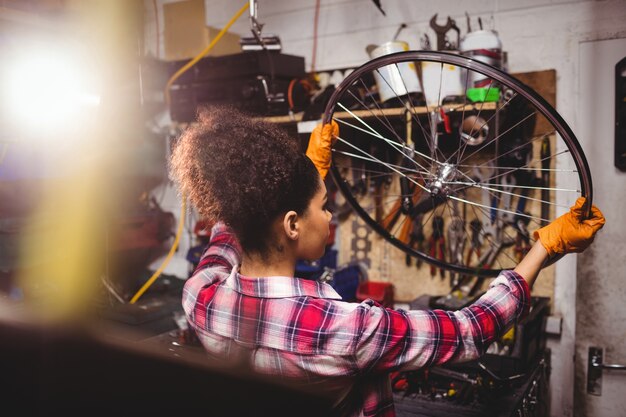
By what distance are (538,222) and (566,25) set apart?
76 cm

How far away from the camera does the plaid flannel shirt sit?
102 cm

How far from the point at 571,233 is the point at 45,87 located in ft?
7.13

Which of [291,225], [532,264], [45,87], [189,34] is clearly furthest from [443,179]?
[189,34]

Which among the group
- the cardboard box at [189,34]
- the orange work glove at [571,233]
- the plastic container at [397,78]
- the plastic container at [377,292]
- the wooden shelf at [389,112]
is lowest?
the plastic container at [377,292]

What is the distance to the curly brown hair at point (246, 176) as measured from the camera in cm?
107

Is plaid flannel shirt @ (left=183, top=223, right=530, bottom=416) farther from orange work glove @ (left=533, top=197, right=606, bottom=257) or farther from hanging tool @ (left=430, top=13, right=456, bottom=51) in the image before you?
hanging tool @ (left=430, top=13, right=456, bottom=51)

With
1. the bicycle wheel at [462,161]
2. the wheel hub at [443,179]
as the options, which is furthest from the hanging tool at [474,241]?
the wheel hub at [443,179]

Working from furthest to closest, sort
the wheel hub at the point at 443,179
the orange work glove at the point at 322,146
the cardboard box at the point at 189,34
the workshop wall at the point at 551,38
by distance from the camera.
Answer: the cardboard box at the point at 189,34
the workshop wall at the point at 551,38
the orange work glove at the point at 322,146
the wheel hub at the point at 443,179

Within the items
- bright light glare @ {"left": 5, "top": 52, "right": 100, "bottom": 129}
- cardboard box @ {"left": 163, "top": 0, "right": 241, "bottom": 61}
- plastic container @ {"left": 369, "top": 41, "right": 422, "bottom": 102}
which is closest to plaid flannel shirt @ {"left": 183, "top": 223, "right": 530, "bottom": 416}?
plastic container @ {"left": 369, "top": 41, "right": 422, "bottom": 102}

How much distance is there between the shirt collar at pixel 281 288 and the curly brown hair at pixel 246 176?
0.23ft

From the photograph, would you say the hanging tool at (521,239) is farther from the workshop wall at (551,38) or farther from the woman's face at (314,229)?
the woman's face at (314,229)

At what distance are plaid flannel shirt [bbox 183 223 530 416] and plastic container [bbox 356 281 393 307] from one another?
1.17m

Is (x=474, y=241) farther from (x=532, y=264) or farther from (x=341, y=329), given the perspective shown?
(x=341, y=329)

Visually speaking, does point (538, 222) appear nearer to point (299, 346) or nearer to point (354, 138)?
point (354, 138)
